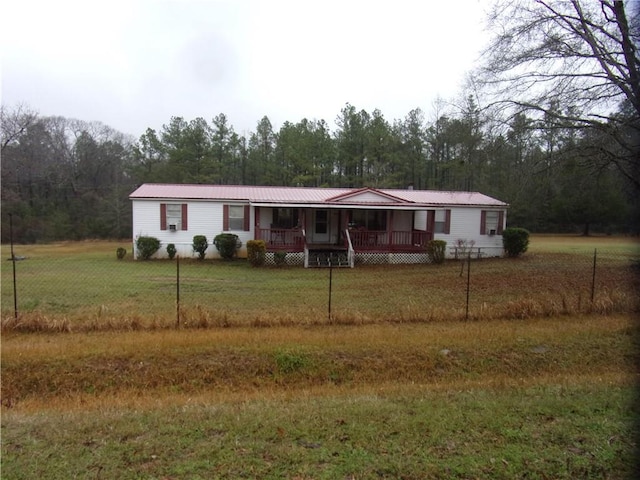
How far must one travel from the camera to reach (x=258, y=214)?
1911cm

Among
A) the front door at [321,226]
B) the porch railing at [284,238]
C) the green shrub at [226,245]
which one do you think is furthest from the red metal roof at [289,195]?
the green shrub at [226,245]

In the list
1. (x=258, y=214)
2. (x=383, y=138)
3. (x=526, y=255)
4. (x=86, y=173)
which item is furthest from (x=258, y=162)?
(x=526, y=255)

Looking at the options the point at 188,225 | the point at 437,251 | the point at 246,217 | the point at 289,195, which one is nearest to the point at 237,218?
the point at 246,217

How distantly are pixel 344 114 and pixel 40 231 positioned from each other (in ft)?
99.2

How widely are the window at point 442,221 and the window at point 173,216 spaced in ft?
41.5

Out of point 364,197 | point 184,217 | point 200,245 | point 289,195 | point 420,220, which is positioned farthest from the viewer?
point 420,220

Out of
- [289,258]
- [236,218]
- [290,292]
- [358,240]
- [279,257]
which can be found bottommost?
[290,292]

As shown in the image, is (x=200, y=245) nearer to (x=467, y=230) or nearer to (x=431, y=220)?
(x=431, y=220)

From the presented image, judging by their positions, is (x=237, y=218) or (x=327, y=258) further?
(x=237, y=218)

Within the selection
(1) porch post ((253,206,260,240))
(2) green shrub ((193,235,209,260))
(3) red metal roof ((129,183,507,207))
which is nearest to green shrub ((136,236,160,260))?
(2) green shrub ((193,235,209,260))

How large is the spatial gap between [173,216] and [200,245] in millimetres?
2055

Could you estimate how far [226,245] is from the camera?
60.8 feet

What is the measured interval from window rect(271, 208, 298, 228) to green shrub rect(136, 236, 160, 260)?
5.68 meters

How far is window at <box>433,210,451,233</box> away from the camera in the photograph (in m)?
21.0
